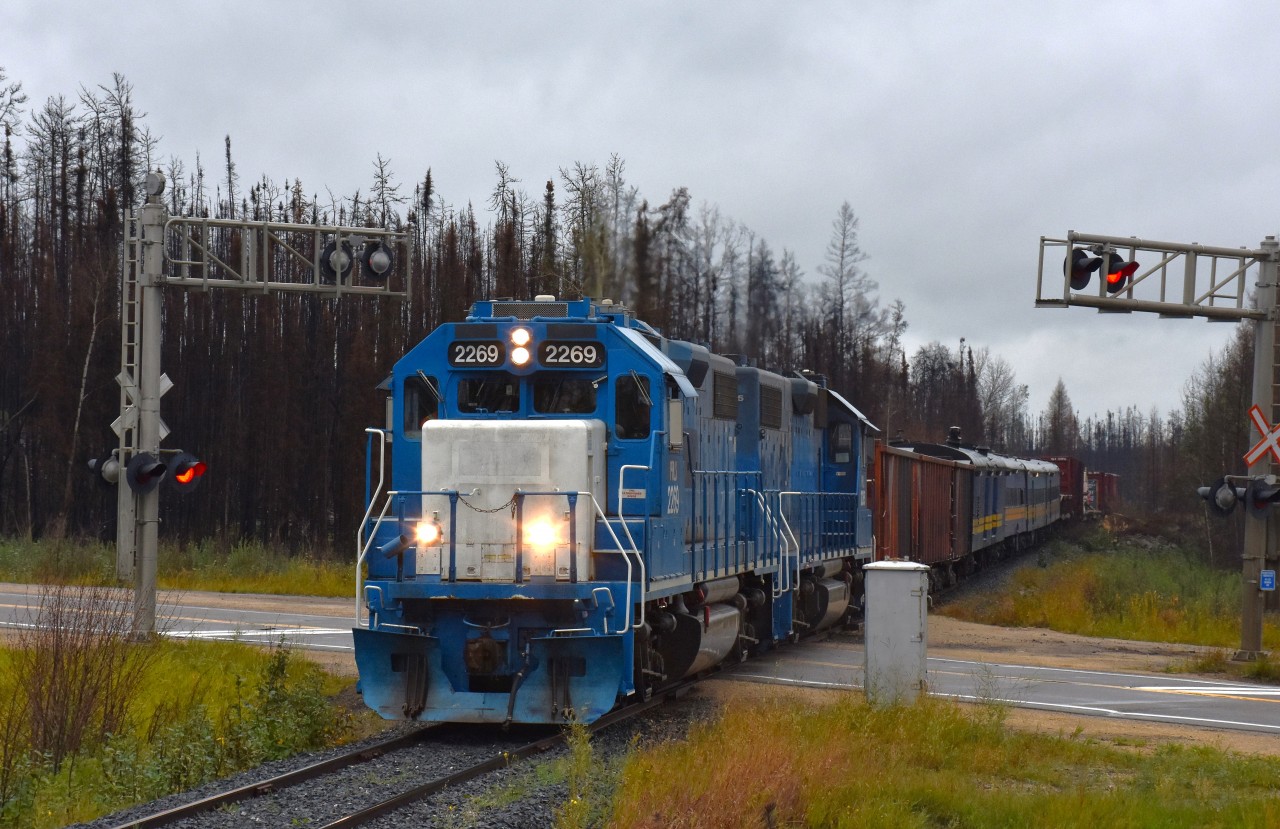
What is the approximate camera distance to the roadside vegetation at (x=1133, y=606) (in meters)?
22.9

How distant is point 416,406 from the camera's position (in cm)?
1234

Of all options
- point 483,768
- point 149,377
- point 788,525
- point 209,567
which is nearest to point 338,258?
point 149,377

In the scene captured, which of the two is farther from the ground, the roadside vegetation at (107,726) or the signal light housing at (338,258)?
the signal light housing at (338,258)

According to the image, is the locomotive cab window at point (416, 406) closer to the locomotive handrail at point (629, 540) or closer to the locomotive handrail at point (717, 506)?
the locomotive handrail at point (629, 540)

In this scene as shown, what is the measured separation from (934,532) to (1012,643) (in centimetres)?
655

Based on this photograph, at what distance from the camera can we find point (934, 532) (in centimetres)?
2823

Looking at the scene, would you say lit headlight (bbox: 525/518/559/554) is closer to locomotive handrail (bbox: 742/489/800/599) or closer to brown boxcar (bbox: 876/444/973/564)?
locomotive handrail (bbox: 742/489/800/599)

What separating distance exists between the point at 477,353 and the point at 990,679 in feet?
19.9

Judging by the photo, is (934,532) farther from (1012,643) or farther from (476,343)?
(476,343)

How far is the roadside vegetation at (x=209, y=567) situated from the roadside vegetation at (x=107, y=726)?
43.0 ft

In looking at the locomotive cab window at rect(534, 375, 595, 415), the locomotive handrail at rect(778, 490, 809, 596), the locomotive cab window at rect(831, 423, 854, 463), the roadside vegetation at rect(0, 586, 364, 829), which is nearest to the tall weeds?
the roadside vegetation at rect(0, 586, 364, 829)

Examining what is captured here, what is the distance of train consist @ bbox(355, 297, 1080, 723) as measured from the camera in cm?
1092

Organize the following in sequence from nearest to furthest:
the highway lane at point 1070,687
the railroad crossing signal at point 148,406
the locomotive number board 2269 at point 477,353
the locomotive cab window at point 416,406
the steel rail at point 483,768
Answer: the steel rail at point 483,768
the locomotive number board 2269 at point 477,353
the locomotive cab window at point 416,406
the highway lane at point 1070,687
the railroad crossing signal at point 148,406

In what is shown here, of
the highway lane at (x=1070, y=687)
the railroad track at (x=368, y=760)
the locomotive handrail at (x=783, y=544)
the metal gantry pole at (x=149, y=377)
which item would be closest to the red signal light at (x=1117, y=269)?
the highway lane at (x=1070, y=687)
